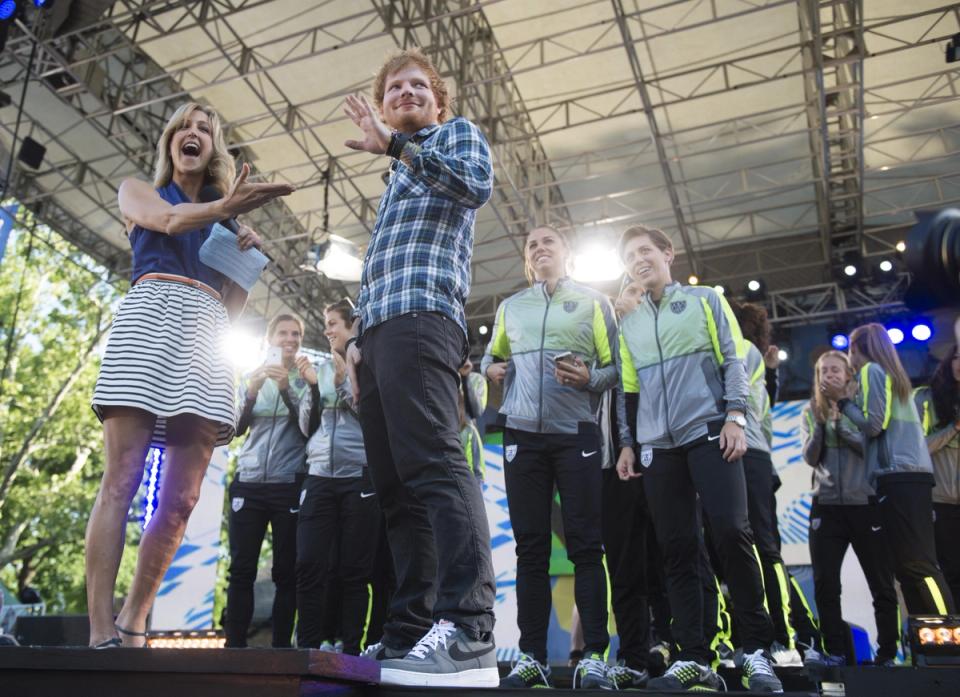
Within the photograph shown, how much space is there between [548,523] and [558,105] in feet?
26.1

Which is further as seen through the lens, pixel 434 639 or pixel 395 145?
pixel 395 145

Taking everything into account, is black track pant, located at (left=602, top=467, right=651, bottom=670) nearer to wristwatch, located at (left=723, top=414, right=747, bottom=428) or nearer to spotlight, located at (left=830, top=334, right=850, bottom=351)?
wristwatch, located at (left=723, top=414, right=747, bottom=428)

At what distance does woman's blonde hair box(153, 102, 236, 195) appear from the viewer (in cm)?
238

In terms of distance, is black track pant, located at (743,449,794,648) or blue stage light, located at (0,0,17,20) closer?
black track pant, located at (743,449,794,648)

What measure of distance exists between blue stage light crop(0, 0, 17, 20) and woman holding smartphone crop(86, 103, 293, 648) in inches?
154

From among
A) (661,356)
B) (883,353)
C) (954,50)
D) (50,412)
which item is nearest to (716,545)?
(661,356)

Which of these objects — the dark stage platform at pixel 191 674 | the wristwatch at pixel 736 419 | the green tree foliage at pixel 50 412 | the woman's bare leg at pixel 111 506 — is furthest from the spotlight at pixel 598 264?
the green tree foliage at pixel 50 412

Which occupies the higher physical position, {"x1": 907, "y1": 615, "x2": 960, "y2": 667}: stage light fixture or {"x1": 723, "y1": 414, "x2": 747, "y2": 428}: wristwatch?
{"x1": 723, "y1": 414, "x2": 747, "y2": 428}: wristwatch

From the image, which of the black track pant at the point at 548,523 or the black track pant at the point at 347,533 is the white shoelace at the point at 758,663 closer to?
the black track pant at the point at 548,523

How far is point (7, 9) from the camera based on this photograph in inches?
207

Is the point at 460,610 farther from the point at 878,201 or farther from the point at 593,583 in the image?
the point at 878,201

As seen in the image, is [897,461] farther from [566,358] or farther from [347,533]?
[347,533]

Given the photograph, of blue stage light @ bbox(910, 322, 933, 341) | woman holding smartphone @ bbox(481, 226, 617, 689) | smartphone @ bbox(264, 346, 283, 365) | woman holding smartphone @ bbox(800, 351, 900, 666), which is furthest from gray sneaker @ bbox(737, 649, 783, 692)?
blue stage light @ bbox(910, 322, 933, 341)

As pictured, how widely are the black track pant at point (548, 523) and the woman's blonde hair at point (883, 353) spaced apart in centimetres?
192
